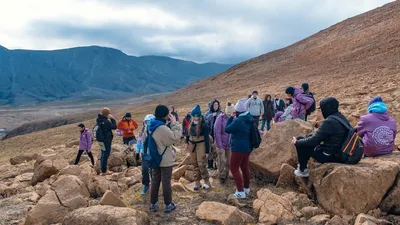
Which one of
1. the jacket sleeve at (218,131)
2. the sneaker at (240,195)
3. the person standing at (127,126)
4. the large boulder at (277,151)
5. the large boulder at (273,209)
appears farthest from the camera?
the person standing at (127,126)

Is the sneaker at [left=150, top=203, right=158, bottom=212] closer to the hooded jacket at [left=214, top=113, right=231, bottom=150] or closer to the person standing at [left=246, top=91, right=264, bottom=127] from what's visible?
the hooded jacket at [left=214, top=113, right=231, bottom=150]

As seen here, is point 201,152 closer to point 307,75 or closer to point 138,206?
point 138,206

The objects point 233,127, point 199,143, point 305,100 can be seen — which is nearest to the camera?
point 233,127

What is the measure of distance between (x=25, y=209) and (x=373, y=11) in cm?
6815

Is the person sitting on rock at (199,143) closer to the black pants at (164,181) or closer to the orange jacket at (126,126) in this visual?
the black pants at (164,181)

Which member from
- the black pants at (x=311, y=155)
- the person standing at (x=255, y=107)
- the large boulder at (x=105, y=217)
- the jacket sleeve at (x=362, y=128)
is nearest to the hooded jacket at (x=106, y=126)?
the large boulder at (x=105, y=217)

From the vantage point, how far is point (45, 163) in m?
11.1

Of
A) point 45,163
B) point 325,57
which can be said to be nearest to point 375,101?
point 45,163

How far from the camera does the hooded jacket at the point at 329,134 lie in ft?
22.5

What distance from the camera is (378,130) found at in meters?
7.32

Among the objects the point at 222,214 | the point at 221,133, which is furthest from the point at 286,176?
the point at 222,214

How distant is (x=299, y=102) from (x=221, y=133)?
3.16 metres

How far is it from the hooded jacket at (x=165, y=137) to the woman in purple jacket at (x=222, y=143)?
185 cm

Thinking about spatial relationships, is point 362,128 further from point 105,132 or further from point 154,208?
point 105,132
